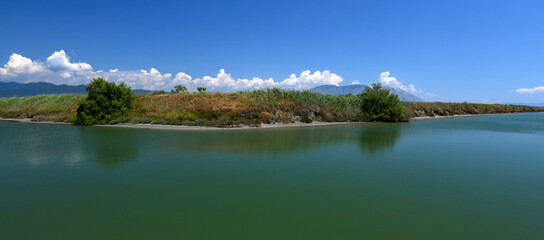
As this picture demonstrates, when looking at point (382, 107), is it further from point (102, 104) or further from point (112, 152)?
point (102, 104)

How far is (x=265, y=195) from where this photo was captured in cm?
648

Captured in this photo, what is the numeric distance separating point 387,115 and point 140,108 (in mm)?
31604

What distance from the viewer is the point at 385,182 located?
7.74 metres

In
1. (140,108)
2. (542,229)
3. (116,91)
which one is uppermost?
(116,91)

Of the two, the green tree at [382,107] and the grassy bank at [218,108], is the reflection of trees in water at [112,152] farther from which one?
the green tree at [382,107]

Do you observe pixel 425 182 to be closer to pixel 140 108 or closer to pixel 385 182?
pixel 385 182

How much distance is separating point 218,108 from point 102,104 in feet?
38.9

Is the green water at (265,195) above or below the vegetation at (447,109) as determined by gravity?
below

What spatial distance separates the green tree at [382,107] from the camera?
34.3 meters

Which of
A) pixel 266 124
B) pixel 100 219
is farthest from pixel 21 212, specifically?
pixel 266 124

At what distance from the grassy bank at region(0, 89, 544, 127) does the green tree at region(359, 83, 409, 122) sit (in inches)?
56.4

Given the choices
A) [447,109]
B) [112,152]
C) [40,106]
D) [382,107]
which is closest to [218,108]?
[112,152]

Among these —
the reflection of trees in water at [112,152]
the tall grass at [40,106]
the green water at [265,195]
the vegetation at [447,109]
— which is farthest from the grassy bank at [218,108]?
the vegetation at [447,109]

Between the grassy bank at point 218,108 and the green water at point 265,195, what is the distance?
15340 millimetres
